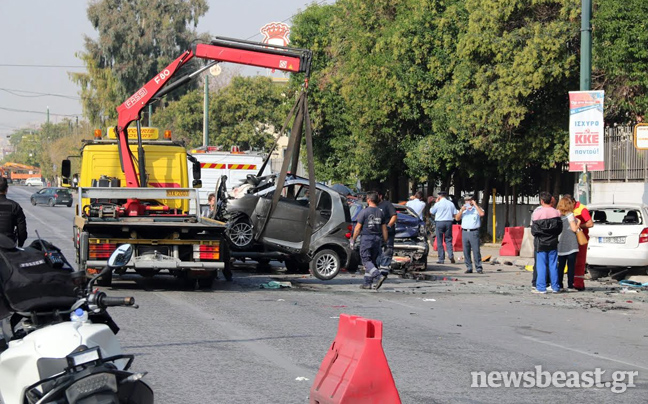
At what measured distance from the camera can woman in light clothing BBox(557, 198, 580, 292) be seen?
16578 millimetres

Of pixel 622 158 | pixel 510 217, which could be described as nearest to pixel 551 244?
pixel 622 158

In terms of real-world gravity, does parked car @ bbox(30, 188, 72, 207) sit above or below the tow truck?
below

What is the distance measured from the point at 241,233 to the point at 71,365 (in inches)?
531

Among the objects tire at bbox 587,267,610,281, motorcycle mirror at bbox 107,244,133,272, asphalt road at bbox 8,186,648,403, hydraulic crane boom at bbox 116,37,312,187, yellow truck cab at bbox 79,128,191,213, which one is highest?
hydraulic crane boom at bbox 116,37,312,187

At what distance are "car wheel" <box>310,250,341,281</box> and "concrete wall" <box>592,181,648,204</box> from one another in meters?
12.7

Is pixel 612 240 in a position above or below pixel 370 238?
below

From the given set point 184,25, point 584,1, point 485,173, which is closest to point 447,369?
point 584,1

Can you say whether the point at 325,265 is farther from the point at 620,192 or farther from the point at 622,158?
the point at 622,158

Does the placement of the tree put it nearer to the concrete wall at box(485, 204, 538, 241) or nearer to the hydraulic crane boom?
the concrete wall at box(485, 204, 538, 241)

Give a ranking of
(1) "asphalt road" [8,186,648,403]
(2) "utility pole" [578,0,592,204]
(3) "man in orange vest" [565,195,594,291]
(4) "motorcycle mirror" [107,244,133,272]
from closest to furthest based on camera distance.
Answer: (4) "motorcycle mirror" [107,244,133,272] → (1) "asphalt road" [8,186,648,403] → (3) "man in orange vest" [565,195,594,291] → (2) "utility pole" [578,0,592,204]

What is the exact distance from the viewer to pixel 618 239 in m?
18.1

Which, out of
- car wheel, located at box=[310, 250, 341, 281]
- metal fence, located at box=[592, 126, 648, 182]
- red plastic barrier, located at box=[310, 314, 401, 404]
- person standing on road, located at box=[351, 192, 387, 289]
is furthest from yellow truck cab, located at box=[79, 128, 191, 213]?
metal fence, located at box=[592, 126, 648, 182]

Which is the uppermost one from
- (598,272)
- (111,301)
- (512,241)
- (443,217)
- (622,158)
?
(622,158)

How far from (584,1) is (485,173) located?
Answer: 1291 cm
